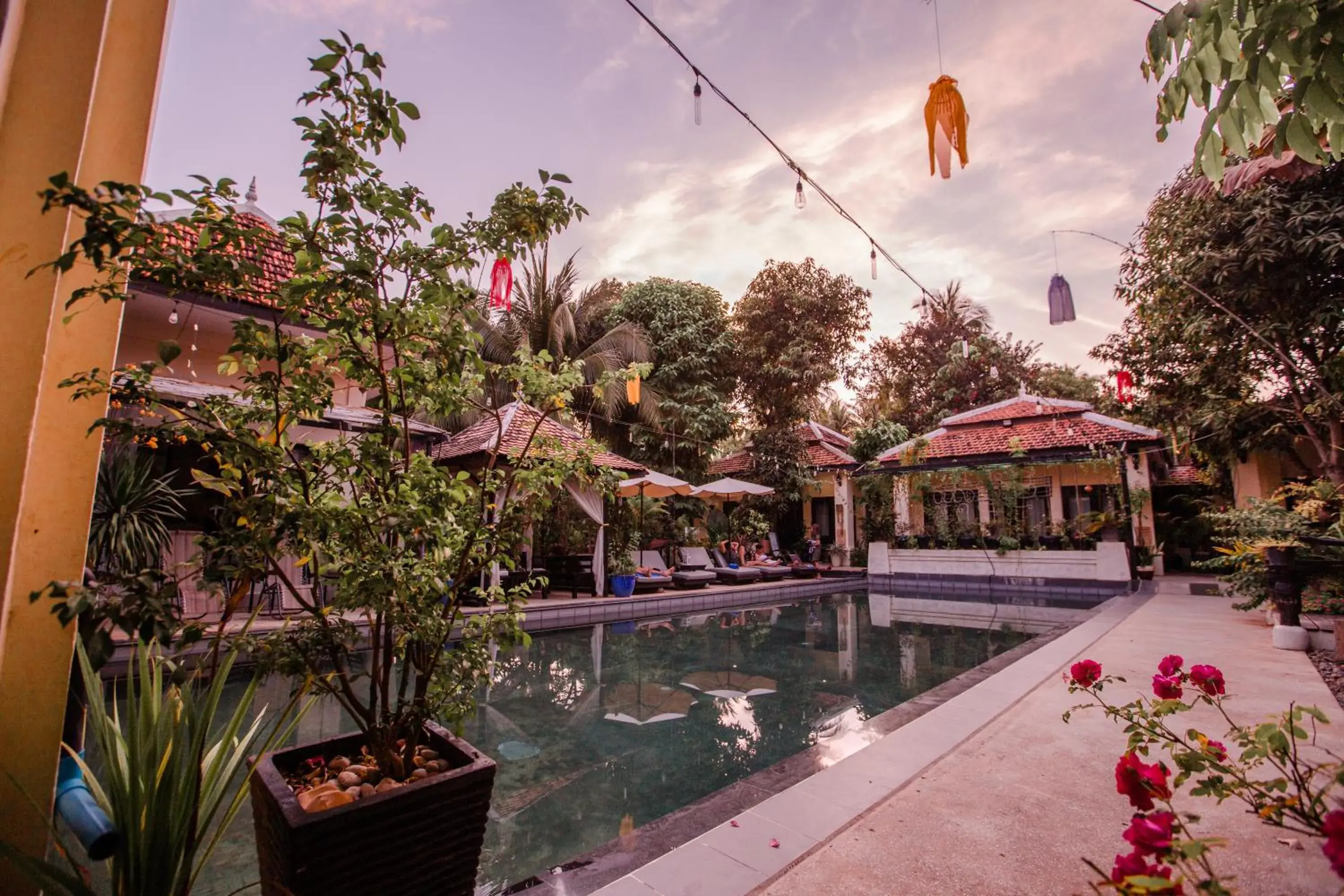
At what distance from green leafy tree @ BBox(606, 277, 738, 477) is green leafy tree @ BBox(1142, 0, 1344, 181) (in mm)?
14834

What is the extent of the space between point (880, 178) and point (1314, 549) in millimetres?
6016

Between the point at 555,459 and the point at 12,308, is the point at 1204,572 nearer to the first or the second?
the point at 555,459

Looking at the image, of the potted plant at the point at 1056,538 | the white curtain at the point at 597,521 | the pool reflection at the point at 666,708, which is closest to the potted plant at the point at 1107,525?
the potted plant at the point at 1056,538

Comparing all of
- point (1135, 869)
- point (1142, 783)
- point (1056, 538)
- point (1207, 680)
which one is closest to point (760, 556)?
point (1056, 538)

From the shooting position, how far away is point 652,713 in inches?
202

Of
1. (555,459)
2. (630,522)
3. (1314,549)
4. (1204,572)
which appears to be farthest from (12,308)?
(1204,572)

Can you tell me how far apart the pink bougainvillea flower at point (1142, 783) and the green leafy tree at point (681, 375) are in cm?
1539

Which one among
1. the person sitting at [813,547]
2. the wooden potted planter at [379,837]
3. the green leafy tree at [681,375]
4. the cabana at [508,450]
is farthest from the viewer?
the green leafy tree at [681,375]

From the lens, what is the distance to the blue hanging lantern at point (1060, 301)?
23.5ft

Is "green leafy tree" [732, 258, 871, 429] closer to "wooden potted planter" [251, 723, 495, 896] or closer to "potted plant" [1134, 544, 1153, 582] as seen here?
"potted plant" [1134, 544, 1153, 582]

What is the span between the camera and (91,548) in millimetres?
5973

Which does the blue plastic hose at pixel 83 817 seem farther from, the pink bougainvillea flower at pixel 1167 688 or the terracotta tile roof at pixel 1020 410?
the terracotta tile roof at pixel 1020 410

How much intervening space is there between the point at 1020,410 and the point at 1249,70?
17.2 metres

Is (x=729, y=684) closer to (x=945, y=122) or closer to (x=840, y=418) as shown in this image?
(x=945, y=122)
